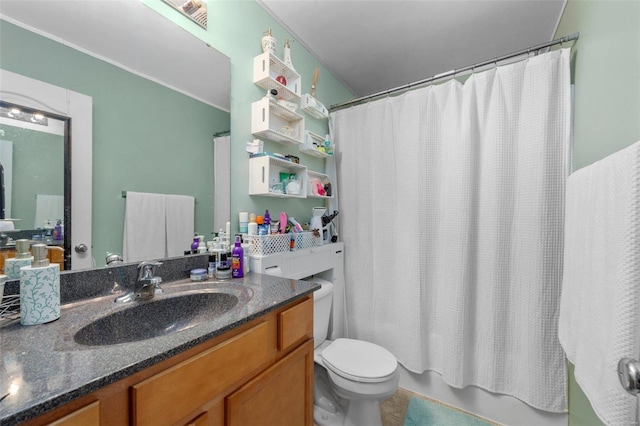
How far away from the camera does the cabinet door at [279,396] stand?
73 cm

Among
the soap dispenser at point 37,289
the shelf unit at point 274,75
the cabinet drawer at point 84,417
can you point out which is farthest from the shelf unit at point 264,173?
the cabinet drawer at point 84,417

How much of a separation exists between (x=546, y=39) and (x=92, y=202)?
2.70 meters

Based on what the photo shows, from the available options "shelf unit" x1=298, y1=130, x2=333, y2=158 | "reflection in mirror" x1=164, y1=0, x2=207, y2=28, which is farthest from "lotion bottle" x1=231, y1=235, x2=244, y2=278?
"reflection in mirror" x1=164, y1=0, x2=207, y2=28

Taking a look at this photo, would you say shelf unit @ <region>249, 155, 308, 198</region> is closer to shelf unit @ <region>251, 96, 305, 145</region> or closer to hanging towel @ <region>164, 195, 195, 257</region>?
shelf unit @ <region>251, 96, 305, 145</region>

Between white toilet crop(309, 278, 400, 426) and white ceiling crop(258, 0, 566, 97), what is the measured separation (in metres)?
1.69

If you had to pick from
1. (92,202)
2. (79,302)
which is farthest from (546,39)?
(79,302)

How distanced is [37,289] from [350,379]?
3.99 ft

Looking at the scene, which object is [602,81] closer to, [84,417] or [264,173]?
[264,173]

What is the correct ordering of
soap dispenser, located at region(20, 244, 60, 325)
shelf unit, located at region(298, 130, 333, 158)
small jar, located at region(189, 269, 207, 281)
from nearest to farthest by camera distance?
soap dispenser, located at region(20, 244, 60, 325) → small jar, located at region(189, 269, 207, 281) → shelf unit, located at region(298, 130, 333, 158)

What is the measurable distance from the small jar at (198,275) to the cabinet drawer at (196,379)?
0.45 m

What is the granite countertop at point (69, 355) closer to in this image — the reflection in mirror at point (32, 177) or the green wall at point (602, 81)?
the reflection in mirror at point (32, 177)

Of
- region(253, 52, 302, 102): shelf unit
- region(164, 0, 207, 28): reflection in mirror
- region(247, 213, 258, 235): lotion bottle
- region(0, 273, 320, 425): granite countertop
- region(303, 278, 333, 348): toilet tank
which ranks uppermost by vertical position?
region(164, 0, 207, 28): reflection in mirror

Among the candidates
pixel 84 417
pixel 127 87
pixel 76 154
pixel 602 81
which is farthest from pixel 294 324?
pixel 602 81

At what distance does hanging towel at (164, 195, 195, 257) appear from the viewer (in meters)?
1.11
